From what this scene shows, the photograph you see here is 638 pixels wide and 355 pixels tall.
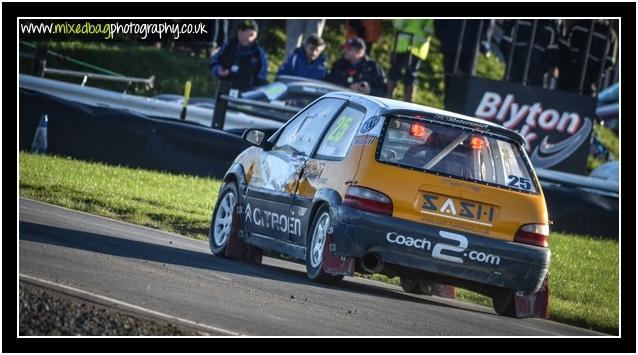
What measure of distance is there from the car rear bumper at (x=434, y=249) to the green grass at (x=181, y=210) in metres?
1.29

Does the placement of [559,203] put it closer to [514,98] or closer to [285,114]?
[514,98]

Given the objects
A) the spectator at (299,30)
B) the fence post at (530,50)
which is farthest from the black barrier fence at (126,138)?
the fence post at (530,50)

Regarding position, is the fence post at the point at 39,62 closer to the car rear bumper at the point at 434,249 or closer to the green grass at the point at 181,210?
the green grass at the point at 181,210

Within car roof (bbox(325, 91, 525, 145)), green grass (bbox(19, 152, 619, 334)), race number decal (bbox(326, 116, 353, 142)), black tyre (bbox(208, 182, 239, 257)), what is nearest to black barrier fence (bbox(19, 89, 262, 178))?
green grass (bbox(19, 152, 619, 334))

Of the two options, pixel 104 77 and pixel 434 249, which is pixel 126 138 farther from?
pixel 434 249

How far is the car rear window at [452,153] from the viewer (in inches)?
396

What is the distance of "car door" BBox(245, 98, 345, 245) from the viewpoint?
10867mm

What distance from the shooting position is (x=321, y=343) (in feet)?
24.4

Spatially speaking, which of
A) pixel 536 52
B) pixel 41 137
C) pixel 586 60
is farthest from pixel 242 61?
pixel 586 60

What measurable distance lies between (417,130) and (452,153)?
0.31m

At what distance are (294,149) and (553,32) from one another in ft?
45.2

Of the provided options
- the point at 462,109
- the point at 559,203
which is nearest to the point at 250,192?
the point at 559,203

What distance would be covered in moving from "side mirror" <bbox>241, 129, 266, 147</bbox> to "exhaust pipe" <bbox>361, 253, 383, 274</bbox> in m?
2.06

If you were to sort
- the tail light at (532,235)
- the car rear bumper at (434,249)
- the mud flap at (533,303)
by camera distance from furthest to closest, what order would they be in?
1. the mud flap at (533,303)
2. the tail light at (532,235)
3. the car rear bumper at (434,249)
